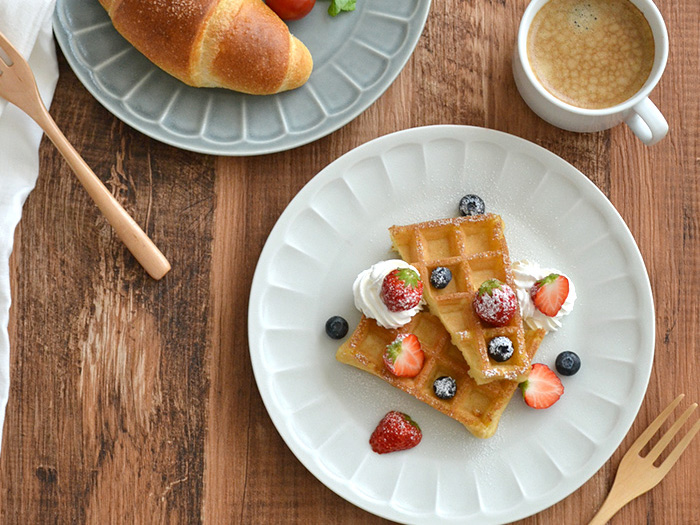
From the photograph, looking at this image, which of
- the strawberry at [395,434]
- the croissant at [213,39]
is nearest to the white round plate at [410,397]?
the strawberry at [395,434]

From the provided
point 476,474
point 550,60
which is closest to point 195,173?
point 550,60

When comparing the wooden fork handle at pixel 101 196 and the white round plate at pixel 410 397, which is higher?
the wooden fork handle at pixel 101 196

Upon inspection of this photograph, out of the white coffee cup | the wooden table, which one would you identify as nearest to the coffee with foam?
the white coffee cup

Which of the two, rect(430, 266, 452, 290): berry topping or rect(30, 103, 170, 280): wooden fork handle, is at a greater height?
rect(30, 103, 170, 280): wooden fork handle

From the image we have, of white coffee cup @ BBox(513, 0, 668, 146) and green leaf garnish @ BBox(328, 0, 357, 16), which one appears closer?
white coffee cup @ BBox(513, 0, 668, 146)

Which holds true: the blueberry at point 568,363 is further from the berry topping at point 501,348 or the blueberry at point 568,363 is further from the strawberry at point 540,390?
the berry topping at point 501,348

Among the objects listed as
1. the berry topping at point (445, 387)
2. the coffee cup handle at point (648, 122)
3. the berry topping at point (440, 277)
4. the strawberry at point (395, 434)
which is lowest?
the strawberry at point (395, 434)

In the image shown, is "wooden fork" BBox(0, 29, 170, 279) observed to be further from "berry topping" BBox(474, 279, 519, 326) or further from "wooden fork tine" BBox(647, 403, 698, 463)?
"wooden fork tine" BBox(647, 403, 698, 463)
